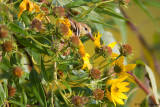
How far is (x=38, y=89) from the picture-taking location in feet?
2.21

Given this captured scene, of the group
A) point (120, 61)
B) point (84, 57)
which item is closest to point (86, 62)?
point (84, 57)

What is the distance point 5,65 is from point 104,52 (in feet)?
0.78

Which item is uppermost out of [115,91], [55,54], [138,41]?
[55,54]

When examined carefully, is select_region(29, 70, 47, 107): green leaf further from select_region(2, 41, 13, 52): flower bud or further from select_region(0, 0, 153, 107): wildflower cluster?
select_region(2, 41, 13, 52): flower bud

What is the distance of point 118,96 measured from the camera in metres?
0.69

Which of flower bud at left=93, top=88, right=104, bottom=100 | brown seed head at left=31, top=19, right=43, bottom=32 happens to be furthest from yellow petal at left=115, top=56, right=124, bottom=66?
brown seed head at left=31, top=19, right=43, bottom=32

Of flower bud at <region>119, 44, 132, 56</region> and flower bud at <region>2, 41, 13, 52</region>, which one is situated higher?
flower bud at <region>2, 41, 13, 52</region>

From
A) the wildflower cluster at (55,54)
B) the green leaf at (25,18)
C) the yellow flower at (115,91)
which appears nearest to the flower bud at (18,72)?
the wildflower cluster at (55,54)

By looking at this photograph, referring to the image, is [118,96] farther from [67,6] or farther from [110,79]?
[67,6]

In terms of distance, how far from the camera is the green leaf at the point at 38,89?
2.16 ft

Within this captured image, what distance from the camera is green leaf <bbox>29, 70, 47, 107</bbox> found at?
2.16ft

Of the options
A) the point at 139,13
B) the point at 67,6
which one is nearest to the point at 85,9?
the point at 67,6

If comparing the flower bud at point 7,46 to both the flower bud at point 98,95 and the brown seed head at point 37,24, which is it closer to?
the brown seed head at point 37,24

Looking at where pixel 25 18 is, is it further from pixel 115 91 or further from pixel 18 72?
pixel 115 91
